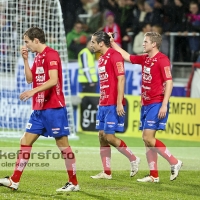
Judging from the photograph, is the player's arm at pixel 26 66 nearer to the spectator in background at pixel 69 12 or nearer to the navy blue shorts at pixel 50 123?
the navy blue shorts at pixel 50 123

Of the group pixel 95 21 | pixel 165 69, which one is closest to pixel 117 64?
pixel 165 69

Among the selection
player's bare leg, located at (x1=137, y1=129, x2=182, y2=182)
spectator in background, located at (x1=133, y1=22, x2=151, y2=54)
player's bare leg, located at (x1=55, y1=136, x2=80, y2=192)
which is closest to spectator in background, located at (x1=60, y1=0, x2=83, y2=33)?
spectator in background, located at (x1=133, y1=22, x2=151, y2=54)

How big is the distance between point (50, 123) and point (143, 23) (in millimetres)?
10637

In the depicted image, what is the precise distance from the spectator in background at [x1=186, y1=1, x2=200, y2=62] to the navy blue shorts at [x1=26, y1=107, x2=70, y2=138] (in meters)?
→ 10.1

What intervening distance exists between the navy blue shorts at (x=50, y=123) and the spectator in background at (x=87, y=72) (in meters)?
9.07

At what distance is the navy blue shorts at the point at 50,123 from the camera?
8805 millimetres

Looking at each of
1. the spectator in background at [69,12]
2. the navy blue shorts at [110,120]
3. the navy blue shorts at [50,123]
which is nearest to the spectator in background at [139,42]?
the spectator in background at [69,12]

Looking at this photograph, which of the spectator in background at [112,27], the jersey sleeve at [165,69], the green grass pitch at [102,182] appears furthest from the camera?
the spectator in background at [112,27]

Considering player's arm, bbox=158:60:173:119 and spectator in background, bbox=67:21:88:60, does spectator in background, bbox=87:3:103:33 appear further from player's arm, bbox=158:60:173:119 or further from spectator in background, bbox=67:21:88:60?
player's arm, bbox=158:60:173:119

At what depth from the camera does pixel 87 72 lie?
1797 centimetres

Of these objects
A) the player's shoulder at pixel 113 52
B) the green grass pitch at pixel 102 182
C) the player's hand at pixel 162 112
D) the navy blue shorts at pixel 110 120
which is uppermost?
the player's shoulder at pixel 113 52

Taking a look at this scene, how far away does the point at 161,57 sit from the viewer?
9969 mm

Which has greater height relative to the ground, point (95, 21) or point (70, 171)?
point (95, 21)

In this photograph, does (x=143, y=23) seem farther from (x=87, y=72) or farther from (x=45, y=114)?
(x=45, y=114)
